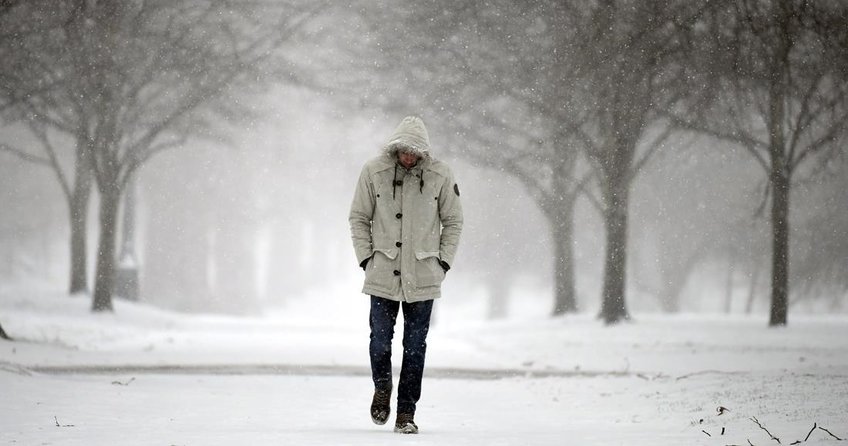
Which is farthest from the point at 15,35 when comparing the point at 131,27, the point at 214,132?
the point at 214,132

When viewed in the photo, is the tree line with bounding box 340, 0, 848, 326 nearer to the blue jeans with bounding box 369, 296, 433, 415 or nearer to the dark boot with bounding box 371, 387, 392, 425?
→ the blue jeans with bounding box 369, 296, 433, 415

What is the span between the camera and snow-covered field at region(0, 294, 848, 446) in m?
6.30

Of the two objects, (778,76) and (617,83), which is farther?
(617,83)

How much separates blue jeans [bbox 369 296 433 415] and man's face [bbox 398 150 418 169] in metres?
0.90

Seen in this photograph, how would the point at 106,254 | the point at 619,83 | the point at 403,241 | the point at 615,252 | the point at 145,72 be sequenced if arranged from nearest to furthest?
the point at 403,241 < the point at 619,83 < the point at 615,252 < the point at 145,72 < the point at 106,254

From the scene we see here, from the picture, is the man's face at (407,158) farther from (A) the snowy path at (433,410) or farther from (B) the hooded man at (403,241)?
(A) the snowy path at (433,410)

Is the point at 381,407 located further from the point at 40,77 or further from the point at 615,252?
the point at 40,77

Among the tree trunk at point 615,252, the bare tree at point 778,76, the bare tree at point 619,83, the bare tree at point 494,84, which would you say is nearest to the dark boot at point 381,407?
the bare tree at point 619,83

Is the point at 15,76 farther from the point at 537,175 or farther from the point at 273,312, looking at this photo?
the point at 273,312

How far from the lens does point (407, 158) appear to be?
631cm

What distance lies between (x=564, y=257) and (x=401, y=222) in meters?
16.3

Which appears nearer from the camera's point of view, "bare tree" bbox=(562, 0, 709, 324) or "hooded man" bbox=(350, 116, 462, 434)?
"hooded man" bbox=(350, 116, 462, 434)

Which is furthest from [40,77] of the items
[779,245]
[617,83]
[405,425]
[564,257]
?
[405,425]

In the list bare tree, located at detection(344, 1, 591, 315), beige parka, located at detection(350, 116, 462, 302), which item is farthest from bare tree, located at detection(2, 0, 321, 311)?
beige parka, located at detection(350, 116, 462, 302)
